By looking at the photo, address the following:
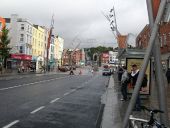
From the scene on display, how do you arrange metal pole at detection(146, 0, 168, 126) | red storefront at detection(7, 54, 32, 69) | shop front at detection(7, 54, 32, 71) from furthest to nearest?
red storefront at detection(7, 54, 32, 69) < shop front at detection(7, 54, 32, 71) < metal pole at detection(146, 0, 168, 126)

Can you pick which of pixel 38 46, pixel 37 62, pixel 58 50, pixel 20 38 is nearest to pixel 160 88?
pixel 20 38

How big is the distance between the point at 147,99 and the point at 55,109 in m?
5.39

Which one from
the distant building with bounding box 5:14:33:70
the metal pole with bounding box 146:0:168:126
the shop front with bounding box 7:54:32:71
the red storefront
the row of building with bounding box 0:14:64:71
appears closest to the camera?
the metal pole with bounding box 146:0:168:126

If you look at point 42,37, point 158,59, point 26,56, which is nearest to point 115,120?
point 158,59

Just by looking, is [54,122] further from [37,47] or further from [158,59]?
[37,47]

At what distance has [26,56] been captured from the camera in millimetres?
89688

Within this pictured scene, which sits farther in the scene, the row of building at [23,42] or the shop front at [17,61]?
the row of building at [23,42]

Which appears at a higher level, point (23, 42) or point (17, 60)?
point (23, 42)

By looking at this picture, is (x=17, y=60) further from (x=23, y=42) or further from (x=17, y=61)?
(x=23, y=42)

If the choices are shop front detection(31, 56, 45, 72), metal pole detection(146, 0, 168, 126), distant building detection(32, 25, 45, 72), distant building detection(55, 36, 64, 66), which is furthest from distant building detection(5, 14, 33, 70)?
A: metal pole detection(146, 0, 168, 126)

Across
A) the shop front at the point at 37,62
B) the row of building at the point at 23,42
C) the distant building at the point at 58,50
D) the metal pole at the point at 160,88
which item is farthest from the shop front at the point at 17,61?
the metal pole at the point at 160,88

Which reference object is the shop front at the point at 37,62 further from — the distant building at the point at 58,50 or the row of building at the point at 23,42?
the distant building at the point at 58,50

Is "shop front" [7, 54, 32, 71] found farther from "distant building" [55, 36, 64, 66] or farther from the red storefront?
"distant building" [55, 36, 64, 66]

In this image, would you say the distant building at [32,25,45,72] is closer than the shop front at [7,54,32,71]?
No
